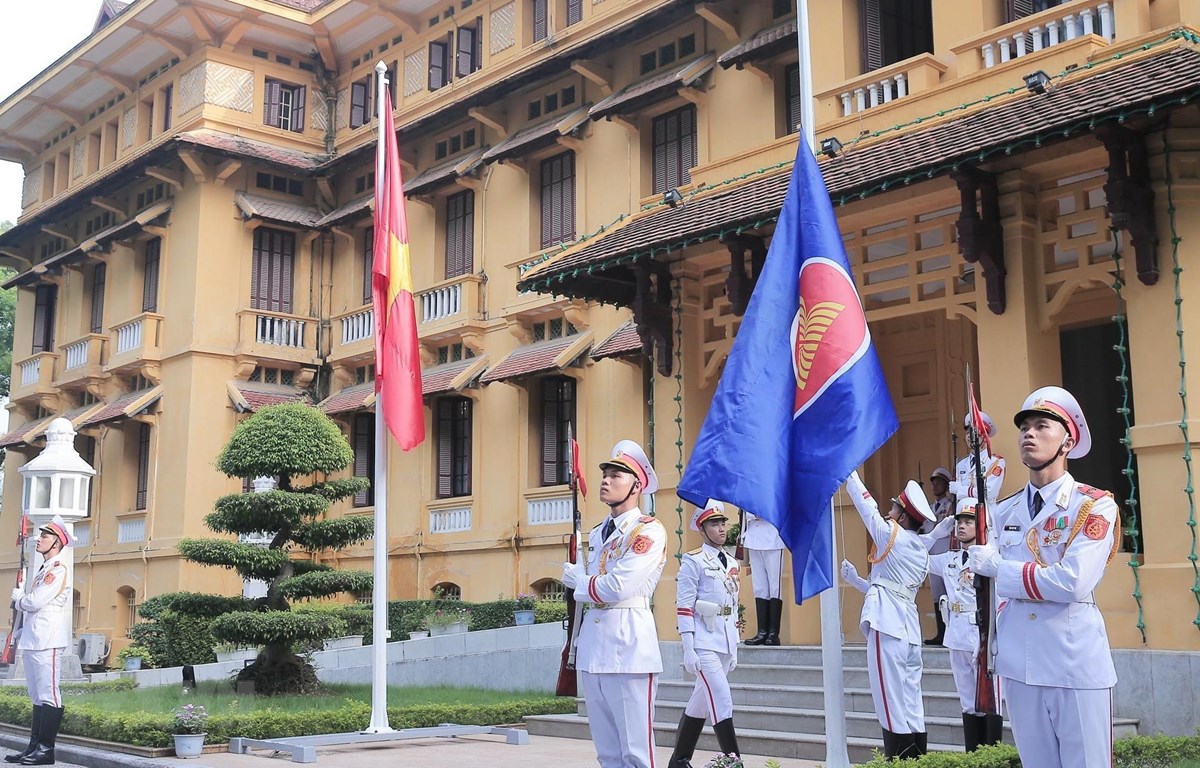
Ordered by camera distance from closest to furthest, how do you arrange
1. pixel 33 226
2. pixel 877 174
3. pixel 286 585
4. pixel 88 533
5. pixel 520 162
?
pixel 877 174, pixel 286 585, pixel 520 162, pixel 88 533, pixel 33 226

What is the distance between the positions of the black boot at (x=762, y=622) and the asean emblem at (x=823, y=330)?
683 centimetres

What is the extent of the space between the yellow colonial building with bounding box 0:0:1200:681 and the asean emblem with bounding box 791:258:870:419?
2.55 feet

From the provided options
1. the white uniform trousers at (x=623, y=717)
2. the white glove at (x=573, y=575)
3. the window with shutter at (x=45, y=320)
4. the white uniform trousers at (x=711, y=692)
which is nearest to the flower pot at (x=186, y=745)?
the white uniform trousers at (x=711, y=692)

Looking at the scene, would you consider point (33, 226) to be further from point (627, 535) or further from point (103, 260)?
point (627, 535)

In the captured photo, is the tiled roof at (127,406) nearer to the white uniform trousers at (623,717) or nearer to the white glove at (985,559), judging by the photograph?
the white uniform trousers at (623,717)

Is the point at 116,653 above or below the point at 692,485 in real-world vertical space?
below

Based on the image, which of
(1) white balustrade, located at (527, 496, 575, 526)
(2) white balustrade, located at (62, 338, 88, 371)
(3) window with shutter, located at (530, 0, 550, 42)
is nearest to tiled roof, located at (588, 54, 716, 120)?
(3) window with shutter, located at (530, 0, 550, 42)

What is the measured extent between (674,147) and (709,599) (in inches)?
500

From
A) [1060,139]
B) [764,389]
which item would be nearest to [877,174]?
[1060,139]

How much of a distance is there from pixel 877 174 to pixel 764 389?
531 centimetres

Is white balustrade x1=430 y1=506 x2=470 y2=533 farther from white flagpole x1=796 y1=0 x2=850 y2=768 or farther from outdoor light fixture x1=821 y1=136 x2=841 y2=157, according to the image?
white flagpole x1=796 y1=0 x2=850 y2=768

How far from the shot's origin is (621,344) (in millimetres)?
19547

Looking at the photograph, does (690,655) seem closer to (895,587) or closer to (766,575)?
(895,587)

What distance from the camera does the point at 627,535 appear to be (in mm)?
7383
